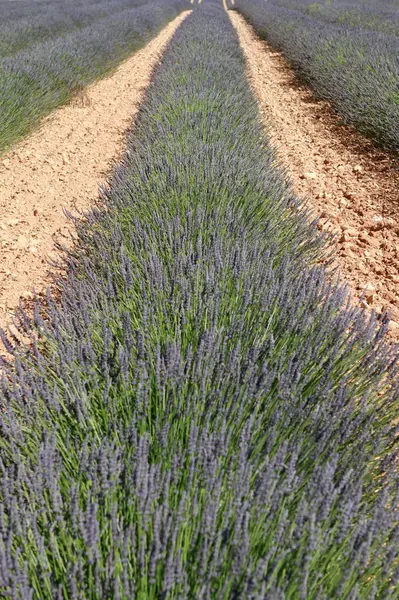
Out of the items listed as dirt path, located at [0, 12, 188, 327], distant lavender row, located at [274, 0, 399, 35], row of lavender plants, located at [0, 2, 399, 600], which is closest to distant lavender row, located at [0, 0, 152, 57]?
dirt path, located at [0, 12, 188, 327]

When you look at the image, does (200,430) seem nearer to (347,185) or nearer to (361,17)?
(347,185)

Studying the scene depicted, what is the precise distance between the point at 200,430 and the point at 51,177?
154 inches

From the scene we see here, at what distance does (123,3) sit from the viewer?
1841cm

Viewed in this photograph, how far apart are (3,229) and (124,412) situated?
2.75m

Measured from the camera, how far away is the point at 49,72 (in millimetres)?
6422

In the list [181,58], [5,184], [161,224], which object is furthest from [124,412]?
[181,58]

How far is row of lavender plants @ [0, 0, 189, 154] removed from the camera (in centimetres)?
516

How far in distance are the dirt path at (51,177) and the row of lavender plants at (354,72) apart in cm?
265

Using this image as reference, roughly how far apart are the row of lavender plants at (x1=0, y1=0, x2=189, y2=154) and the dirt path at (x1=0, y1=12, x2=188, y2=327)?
7.2 inches

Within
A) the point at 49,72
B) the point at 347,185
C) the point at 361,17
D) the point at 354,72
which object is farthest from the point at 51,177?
the point at 361,17

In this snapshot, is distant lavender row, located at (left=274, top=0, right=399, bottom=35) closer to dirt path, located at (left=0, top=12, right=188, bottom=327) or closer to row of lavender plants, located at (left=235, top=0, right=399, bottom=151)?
row of lavender plants, located at (left=235, top=0, right=399, bottom=151)

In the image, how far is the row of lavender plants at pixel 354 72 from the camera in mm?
5004

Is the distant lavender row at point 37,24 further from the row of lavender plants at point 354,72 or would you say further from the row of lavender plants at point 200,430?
the row of lavender plants at point 200,430

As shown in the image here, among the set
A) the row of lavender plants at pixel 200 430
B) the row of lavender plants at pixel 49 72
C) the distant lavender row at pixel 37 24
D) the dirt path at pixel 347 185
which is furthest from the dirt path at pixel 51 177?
the distant lavender row at pixel 37 24
